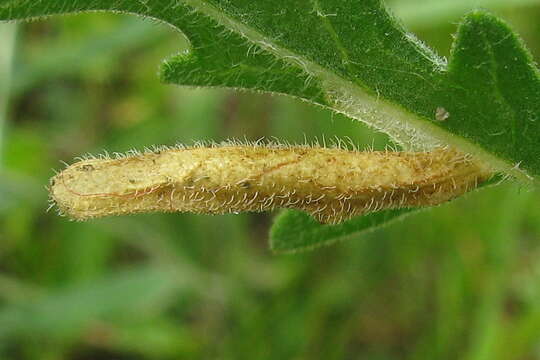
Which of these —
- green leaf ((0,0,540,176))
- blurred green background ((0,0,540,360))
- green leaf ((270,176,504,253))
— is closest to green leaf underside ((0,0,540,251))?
green leaf ((0,0,540,176))

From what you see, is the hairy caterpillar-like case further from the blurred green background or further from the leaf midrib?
the blurred green background

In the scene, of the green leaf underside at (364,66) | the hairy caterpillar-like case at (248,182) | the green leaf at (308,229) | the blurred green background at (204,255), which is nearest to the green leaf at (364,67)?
the green leaf underside at (364,66)

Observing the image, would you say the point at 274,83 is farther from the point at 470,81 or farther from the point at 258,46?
the point at 470,81

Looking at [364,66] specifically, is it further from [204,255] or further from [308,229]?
[204,255]

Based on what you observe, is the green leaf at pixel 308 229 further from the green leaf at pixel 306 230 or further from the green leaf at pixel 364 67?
the green leaf at pixel 364 67

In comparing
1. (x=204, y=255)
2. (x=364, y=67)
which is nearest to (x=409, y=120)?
(x=364, y=67)

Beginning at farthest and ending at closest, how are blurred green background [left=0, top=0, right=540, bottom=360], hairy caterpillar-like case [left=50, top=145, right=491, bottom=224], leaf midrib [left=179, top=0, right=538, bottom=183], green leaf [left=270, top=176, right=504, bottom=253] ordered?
blurred green background [left=0, top=0, right=540, bottom=360], green leaf [left=270, top=176, right=504, bottom=253], leaf midrib [left=179, top=0, right=538, bottom=183], hairy caterpillar-like case [left=50, top=145, right=491, bottom=224]

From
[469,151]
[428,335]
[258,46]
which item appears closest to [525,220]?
[428,335]

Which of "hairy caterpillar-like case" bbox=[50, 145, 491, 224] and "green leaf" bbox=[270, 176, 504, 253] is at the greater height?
"hairy caterpillar-like case" bbox=[50, 145, 491, 224]
